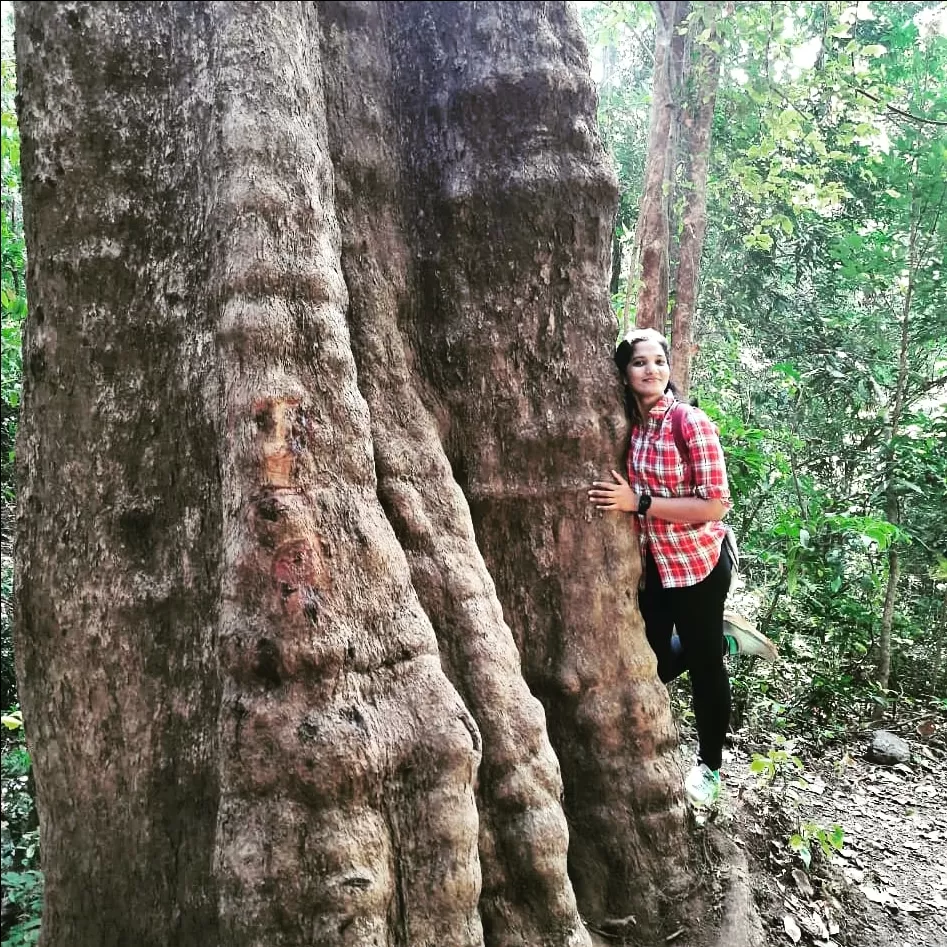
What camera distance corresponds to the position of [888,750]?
215 inches

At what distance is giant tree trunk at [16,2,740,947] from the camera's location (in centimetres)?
187

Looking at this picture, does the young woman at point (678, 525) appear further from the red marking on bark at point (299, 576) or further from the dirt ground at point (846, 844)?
the red marking on bark at point (299, 576)

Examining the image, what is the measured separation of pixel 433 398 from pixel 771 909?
2.35 meters

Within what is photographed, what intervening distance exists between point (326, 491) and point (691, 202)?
491 cm

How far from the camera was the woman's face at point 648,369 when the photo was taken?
2.91 meters

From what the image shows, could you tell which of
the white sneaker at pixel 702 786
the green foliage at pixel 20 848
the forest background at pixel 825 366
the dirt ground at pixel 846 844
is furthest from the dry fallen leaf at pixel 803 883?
the green foliage at pixel 20 848

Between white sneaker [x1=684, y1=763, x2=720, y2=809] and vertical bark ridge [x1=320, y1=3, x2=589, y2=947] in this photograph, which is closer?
vertical bark ridge [x1=320, y1=3, x2=589, y2=947]

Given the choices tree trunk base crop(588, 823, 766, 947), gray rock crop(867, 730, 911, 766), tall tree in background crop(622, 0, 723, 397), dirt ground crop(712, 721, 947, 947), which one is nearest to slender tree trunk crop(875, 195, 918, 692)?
gray rock crop(867, 730, 911, 766)

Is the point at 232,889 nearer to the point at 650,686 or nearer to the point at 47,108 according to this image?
the point at 650,686

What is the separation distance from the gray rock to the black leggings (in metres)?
2.91

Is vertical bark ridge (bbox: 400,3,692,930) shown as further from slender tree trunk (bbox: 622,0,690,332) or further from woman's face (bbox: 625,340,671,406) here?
slender tree trunk (bbox: 622,0,690,332)

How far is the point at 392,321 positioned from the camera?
267 centimetres

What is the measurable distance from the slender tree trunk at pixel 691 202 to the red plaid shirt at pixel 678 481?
2.97m

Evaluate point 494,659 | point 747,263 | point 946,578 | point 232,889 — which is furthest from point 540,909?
point 747,263
